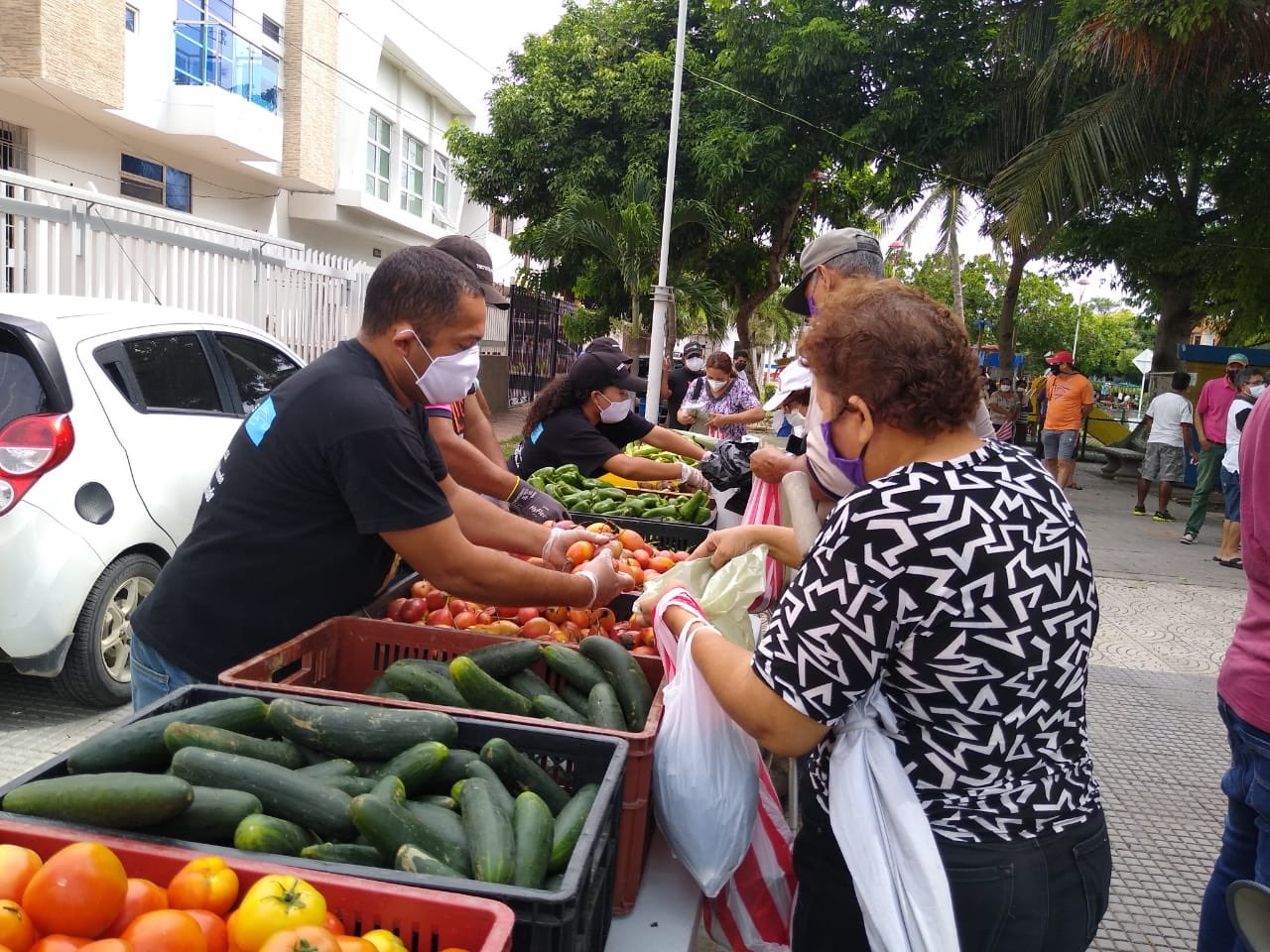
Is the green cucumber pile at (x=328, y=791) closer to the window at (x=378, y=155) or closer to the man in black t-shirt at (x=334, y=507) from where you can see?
the man in black t-shirt at (x=334, y=507)

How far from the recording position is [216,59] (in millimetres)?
18188

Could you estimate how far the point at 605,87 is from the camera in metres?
20.2

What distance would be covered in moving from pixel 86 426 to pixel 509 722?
11.4 feet

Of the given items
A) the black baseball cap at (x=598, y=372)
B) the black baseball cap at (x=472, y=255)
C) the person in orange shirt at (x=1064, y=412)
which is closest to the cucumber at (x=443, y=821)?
the black baseball cap at (x=472, y=255)

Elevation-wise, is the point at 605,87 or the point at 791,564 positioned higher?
the point at 605,87

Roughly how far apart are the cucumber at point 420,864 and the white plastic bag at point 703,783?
64cm

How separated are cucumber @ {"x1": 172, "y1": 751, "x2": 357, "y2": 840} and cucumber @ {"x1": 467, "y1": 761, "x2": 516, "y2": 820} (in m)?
0.25

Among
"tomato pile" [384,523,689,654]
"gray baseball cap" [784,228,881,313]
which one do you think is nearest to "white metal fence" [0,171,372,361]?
"gray baseball cap" [784,228,881,313]

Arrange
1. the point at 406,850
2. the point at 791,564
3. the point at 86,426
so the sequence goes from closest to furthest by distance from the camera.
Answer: the point at 406,850
the point at 791,564
the point at 86,426

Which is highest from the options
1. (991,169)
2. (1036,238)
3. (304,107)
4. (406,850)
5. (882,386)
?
(304,107)

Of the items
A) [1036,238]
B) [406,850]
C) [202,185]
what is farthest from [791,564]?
[202,185]

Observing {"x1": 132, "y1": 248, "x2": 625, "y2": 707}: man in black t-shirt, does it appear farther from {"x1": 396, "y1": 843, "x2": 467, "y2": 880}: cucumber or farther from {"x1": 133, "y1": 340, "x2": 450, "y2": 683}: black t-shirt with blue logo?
{"x1": 396, "y1": 843, "x2": 467, "y2": 880}: cucumber

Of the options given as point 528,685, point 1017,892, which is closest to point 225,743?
point 528,685

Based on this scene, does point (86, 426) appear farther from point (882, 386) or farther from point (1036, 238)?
point (1036, 238)
